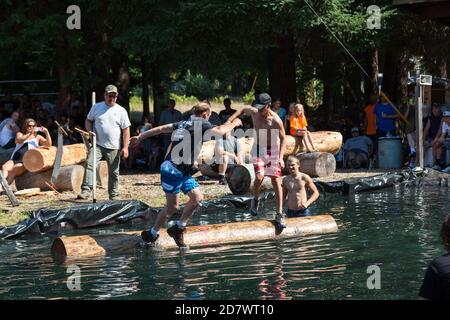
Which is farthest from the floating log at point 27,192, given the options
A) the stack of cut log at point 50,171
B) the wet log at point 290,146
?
the wet log at point 290,146

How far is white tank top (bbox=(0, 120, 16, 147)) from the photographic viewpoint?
1948 centimetres

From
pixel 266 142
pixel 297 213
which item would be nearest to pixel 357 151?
pixel 297 213

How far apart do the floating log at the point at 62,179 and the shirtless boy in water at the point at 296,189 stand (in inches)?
217

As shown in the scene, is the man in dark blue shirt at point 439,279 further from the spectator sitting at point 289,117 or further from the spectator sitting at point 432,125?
the spectator sitting at point 432,125

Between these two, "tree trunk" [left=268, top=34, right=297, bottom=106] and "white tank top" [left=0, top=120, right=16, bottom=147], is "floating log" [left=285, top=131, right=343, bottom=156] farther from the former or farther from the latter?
"white tank top" [left=0, top=120, right=16, bottom=147]

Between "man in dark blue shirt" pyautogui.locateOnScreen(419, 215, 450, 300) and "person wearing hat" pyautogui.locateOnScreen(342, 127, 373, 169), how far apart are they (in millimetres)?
15805

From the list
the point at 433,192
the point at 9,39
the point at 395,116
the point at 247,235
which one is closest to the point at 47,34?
the point at 9,39

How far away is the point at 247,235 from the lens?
12516mm

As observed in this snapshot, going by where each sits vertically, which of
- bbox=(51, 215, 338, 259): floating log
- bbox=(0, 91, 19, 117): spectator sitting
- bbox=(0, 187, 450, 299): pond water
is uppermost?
bbox=(0, 91, 19, 117): spectator sitting

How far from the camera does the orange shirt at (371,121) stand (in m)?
23.1

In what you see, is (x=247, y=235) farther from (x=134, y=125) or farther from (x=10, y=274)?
(x=134, y=125)

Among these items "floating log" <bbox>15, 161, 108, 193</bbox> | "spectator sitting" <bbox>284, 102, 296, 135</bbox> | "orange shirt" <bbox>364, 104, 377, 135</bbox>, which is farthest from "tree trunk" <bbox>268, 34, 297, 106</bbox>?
"floating log" <bbox>15, 161, 108, 193</bbox>

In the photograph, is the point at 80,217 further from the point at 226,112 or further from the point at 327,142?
the point at 226,112

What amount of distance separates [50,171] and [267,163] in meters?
6.17
